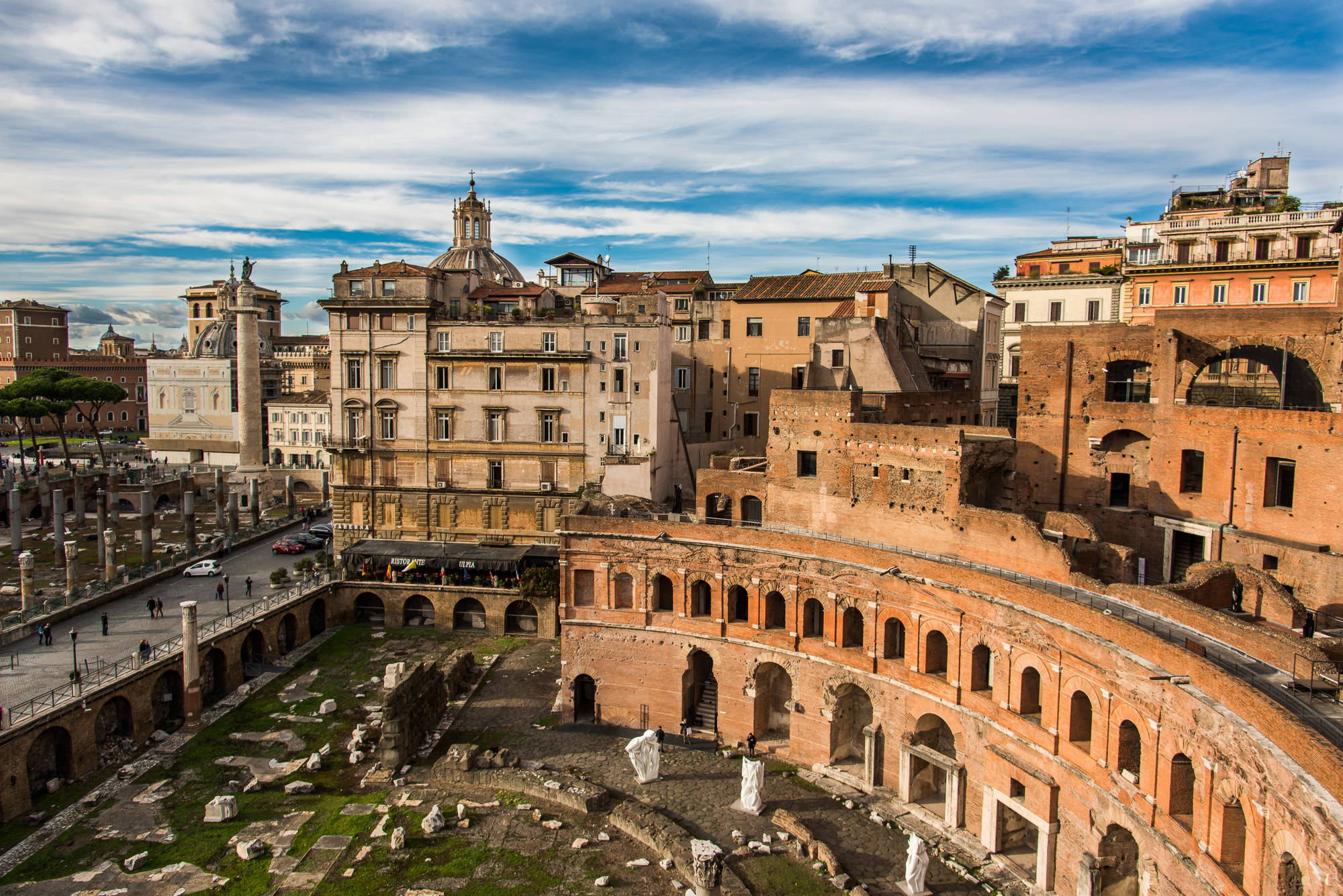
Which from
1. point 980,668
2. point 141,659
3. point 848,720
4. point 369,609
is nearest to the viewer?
point 980,668

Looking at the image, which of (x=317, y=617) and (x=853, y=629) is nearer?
(x=853, y=629)

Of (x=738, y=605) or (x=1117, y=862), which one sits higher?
(x=738, y=605)

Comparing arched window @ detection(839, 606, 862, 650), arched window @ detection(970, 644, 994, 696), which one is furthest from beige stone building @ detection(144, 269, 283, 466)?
arched window @ detection(970, 644, 994, 696)

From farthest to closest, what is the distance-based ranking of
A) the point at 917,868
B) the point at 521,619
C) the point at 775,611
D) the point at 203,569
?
the point at 203,569
the point at 521,619
the point at 775,611
the point at 917,868

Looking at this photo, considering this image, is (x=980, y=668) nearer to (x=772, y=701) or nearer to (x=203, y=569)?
(x=772, y=701)

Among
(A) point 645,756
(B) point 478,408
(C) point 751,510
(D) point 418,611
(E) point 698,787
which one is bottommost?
(E) point 698,787

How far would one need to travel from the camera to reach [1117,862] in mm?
20766

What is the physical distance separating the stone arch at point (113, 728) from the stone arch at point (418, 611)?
14.5 metres

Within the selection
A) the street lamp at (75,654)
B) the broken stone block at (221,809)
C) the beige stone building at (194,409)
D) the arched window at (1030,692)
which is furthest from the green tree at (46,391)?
the arched window at (1030,692)

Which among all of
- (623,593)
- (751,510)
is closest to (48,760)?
(623,593)

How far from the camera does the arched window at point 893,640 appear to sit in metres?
27.8

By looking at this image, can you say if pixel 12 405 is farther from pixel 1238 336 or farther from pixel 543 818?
pixel 1238 336

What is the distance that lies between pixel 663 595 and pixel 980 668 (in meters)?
12.0

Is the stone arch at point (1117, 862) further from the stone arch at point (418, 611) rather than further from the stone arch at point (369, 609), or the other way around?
the stone arch at point (369, 609)
